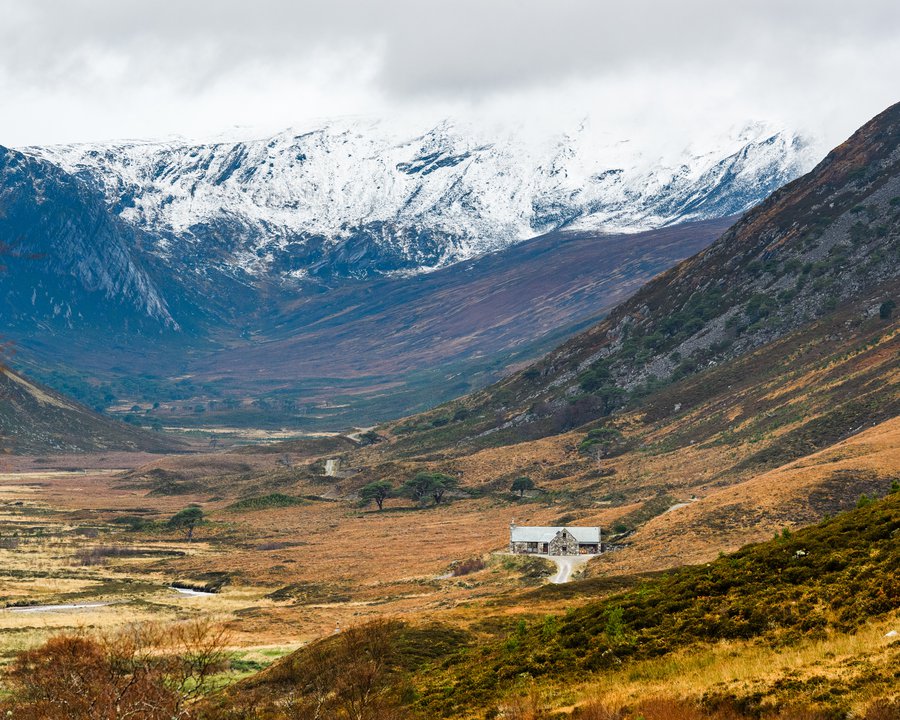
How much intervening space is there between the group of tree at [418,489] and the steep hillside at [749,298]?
27.6m

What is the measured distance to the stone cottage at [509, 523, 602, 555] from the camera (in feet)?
290

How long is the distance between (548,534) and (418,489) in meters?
61.2

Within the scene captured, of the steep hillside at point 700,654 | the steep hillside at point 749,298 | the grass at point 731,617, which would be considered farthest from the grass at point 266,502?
the grass at point 731,617

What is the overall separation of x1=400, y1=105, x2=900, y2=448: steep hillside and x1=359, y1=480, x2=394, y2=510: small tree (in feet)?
96.4

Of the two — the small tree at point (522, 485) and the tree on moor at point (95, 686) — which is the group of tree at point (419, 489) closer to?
the small tree at point (522, 485)

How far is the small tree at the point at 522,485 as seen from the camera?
139250 millimetres

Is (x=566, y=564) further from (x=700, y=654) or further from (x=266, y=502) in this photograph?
(x=266, y=502)

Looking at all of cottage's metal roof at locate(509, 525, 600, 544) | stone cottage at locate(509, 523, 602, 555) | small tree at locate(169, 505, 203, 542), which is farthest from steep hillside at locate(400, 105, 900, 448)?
stone cottage at locate(509, 523, 602, 555)

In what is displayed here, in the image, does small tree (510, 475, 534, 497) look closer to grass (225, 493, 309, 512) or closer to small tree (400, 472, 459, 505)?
small tree (400, 472, 459, 505)

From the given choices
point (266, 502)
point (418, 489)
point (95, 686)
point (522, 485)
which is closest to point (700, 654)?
point (95, 686)

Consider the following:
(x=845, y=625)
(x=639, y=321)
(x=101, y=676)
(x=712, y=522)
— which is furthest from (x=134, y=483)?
(x=845, y=625)

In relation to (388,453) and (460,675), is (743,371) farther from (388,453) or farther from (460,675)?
(460,675)

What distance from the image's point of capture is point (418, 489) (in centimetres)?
15025

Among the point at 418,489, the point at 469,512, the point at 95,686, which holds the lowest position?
the point at 469,512
